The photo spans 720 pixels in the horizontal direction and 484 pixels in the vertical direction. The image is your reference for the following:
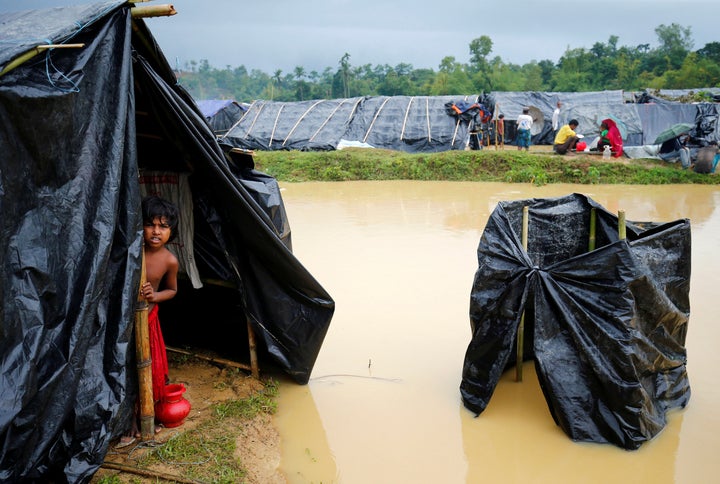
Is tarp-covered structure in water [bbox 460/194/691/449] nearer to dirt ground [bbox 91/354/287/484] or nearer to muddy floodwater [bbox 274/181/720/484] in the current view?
muddy floodwater [bbox 274/181/720/484]

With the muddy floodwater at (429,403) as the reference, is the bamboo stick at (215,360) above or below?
above

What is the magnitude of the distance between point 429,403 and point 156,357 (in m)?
1.87

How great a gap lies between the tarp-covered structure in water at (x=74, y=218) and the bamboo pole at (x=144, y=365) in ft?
0.14

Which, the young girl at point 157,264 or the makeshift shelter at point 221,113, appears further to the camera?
the makeshift shelter at point 221,113

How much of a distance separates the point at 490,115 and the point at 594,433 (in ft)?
54.6

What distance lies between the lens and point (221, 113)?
21469 mm

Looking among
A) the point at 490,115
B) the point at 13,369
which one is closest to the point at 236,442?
the point at 13,369

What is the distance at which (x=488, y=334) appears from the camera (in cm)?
375

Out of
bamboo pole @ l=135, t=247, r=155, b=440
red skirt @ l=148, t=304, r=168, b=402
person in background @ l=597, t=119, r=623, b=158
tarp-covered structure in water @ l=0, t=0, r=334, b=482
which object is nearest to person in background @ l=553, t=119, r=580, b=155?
person in background @ l=597, t=119, r=623, b=158

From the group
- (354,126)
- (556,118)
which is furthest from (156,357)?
(556,118)

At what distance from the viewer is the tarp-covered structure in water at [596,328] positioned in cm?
341

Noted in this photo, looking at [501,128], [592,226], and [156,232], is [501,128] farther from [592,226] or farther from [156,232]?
[156,232]

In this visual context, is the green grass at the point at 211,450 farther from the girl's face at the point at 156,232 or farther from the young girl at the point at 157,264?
the girl's face at the point at 156,232

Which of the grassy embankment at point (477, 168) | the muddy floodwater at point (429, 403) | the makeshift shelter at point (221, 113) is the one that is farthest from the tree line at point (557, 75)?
the muddy floodwater at point (429, 403)
